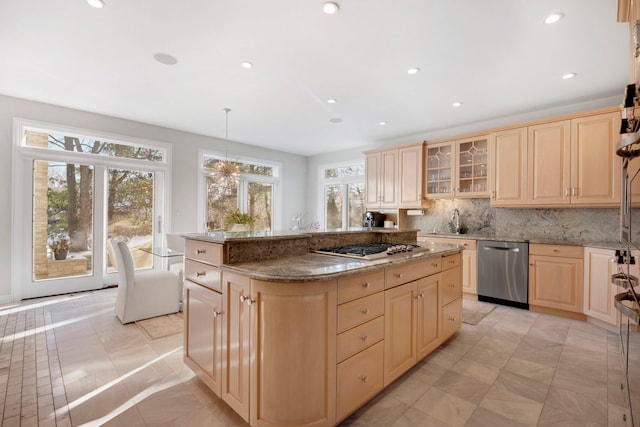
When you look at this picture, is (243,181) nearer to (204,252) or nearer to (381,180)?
(381,180)

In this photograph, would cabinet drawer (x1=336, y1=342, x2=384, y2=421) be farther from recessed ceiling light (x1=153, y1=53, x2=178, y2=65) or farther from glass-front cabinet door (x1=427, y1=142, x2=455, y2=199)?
glass-front cabinet door (x1=427, y1=142, x2=455, y2=199)

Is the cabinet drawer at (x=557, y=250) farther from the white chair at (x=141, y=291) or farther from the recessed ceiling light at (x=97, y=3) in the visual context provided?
the recessed ceiling light at (x=97, y=3)

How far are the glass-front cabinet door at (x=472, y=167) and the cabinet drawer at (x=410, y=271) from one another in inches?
96.2

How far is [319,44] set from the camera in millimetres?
2623

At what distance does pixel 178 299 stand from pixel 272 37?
318cm

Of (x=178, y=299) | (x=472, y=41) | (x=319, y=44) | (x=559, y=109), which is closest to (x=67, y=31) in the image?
(x=319, y=44)

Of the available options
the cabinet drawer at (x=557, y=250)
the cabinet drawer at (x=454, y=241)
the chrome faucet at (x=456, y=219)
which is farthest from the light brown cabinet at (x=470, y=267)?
the cabinet drawer at (x=557, y=250)

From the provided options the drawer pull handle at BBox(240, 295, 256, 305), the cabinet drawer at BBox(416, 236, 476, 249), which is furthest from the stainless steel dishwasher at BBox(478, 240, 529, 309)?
the drawer pull handle at BBox(240, 295, 256, 305)

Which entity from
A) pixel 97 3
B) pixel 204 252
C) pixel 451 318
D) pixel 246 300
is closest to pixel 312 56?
pixel 97 3

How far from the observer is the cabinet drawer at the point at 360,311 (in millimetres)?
1644

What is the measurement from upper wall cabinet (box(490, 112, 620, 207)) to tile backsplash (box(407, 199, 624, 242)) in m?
0.44

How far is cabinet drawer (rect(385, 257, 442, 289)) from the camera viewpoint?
197 centimetres

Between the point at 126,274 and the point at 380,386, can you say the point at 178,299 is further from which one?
the point at 380,386

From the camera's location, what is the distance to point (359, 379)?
1.75 metres
